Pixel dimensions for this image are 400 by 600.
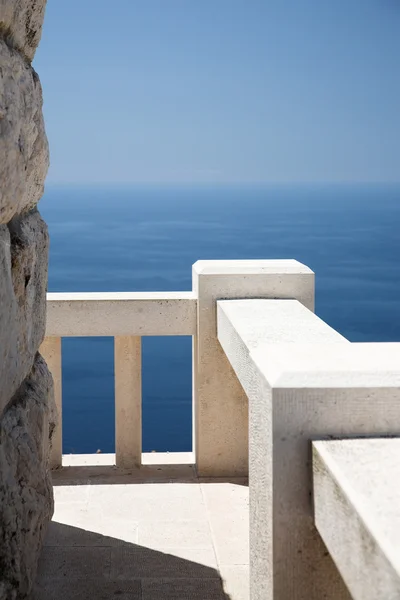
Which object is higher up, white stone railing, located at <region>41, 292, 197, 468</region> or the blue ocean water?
white stone railing, located at <region>41, 292, 197, 468</region>

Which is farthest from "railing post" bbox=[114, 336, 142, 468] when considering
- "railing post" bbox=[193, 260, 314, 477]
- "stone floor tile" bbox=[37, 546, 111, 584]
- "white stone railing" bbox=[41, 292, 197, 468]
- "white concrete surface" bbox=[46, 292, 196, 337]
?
"stone floor tile" bbox=[37, 546, 111, 584]

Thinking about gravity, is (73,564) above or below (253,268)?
below

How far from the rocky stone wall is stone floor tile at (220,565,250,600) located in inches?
29.3

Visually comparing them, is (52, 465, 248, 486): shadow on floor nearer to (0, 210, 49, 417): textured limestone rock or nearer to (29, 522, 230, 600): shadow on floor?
(29, 522, 230, 600): shadow on floor

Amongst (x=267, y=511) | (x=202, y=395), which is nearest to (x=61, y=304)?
(x=202, y=395)

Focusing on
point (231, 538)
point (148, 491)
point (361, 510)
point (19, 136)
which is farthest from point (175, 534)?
point (361, 510)

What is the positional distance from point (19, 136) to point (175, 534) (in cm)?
197

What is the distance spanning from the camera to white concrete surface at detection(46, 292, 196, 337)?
4352 millimetres

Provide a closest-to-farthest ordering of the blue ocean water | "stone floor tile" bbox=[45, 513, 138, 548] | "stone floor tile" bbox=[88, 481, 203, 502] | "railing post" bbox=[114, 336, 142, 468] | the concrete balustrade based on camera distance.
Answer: the concrete balustrade
"stone floor tile" bbox=[45, 513, 138, 548]
"stone floor tile" bbox=[88, 481, 203, 502]
"railing post" bbox=[114, 336, 142, 468]
the blue ocean water

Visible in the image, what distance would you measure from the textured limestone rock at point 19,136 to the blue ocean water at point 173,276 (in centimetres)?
233

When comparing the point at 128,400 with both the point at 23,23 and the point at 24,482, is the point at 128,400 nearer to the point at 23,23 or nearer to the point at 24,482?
the point at 24,482

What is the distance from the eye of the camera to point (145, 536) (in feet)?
11.5

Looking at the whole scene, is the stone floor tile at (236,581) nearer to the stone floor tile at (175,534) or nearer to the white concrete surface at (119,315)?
the stone floor tile at (175,534)

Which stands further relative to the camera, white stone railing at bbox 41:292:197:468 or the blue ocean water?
the blue ocean water
